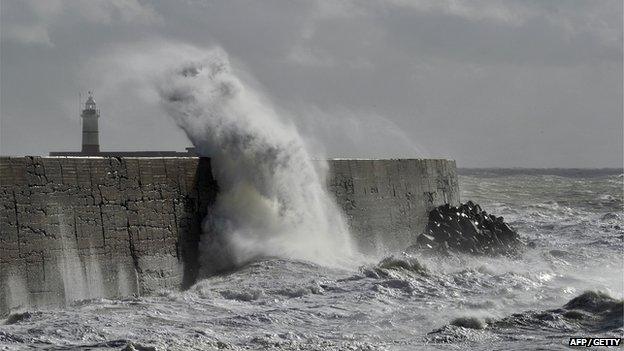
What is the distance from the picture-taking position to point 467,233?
15438 mm

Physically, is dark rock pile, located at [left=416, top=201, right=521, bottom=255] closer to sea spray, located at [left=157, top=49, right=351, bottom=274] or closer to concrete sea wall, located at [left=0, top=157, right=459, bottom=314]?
sea spray, located at [left=157, top=49, right=351, bottom=274]

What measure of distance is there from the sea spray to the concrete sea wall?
248 mm

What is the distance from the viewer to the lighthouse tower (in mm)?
21141

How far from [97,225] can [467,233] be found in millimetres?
6696

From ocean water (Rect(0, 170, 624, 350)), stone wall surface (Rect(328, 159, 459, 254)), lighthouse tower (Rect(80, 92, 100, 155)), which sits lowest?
ocean water (Rect(0, 170, 624, 350))

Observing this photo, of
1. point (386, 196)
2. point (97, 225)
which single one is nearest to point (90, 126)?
point (386, 196)

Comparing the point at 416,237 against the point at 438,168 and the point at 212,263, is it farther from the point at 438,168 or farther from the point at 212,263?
the point at 212,263

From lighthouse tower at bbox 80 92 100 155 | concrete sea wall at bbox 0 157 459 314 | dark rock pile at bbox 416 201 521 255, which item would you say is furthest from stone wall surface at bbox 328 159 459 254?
lighthouse tower at bbox 80 92 100 155

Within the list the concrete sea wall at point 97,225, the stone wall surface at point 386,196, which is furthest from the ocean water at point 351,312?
the stone wall surface at point 386,196

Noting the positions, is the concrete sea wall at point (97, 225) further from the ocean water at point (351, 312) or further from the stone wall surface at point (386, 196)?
the stone wall surface at point (386, 196)

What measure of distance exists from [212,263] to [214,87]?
2.72 meters

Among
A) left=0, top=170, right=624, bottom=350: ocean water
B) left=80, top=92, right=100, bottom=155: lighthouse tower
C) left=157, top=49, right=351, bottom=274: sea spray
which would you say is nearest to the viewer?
left=0, top=170, right=624, bottom=350: ocean water

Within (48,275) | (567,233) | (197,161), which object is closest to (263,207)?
(197,161)

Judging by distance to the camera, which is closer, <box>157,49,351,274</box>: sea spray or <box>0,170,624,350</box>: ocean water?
<box>0,170,624,350</box>: ocean water
